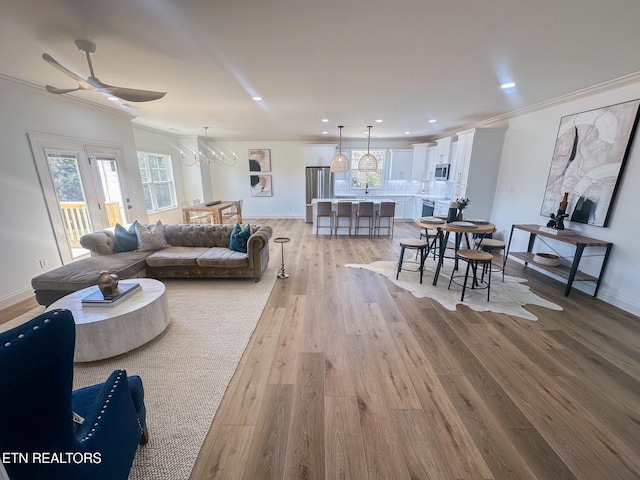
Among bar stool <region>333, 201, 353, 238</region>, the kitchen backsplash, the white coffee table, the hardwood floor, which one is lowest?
the hardwood floor

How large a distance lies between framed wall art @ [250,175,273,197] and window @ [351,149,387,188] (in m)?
2.85

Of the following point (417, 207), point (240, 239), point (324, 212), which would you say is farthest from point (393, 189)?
point (240, 239)

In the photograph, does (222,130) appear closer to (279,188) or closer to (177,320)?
(279,188)

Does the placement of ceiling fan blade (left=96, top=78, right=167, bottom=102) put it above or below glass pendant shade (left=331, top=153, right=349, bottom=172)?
above

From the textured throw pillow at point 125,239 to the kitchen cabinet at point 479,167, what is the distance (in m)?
6.26

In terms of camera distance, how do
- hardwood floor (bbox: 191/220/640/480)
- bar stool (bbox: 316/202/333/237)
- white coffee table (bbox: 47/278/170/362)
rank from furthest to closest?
bar stool (bbox: 316/202/333/237) → white coffee table (bbox: 47/278/170/362) → hardwood floor (bbox: 191/220/640/480)

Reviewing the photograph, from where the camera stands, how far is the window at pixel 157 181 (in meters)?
6.46

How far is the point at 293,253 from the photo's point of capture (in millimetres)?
5266

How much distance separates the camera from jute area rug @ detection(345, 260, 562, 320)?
10.3 feet

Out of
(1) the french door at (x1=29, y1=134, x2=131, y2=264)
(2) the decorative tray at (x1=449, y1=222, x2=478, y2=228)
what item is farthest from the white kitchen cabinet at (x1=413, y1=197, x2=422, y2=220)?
(1) the french door at (x1=29, y1=134, x2=131, y2=264)

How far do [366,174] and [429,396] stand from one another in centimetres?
A: 748

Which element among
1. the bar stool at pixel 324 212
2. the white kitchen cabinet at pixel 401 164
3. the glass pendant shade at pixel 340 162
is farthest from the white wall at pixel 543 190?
the bar stool at pixel 324 212

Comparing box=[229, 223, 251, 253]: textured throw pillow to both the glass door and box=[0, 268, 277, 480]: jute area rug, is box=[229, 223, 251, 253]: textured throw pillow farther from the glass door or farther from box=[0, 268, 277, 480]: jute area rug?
the glass door

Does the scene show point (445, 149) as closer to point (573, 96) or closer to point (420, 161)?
point (420, 161)
